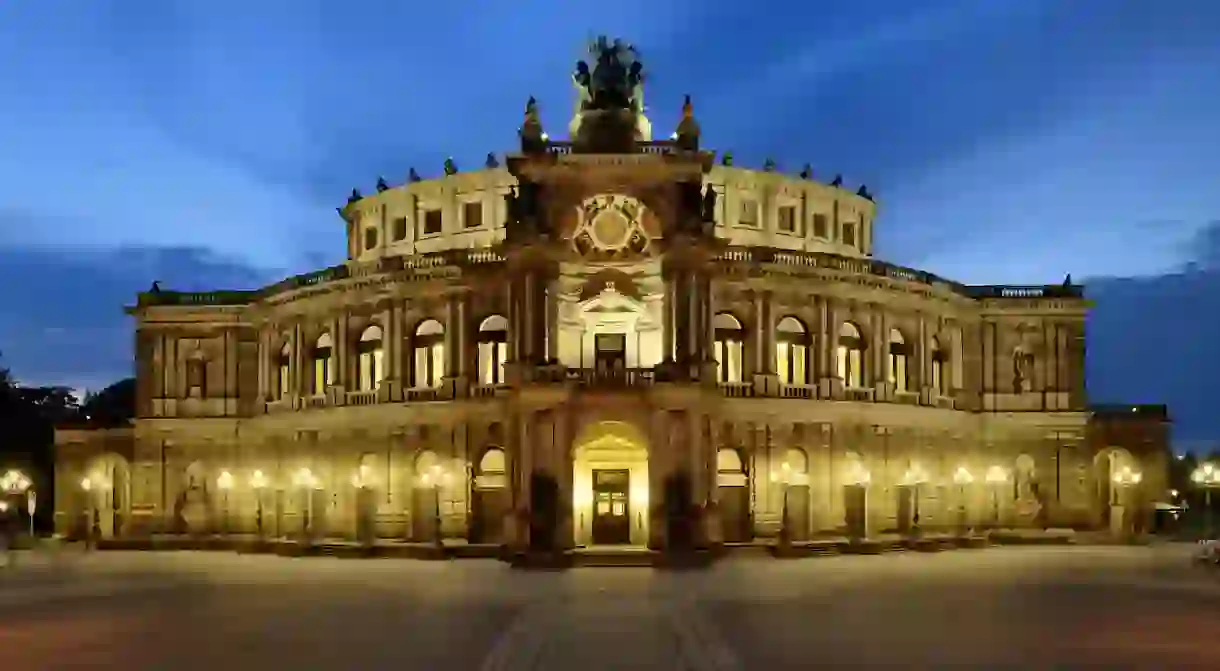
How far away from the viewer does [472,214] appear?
76.7 m

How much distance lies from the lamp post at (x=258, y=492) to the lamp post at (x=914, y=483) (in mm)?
33776

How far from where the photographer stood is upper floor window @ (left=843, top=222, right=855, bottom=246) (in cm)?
8132

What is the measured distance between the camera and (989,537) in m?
76.6

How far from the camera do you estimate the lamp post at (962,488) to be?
252ft

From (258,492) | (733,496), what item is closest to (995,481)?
(733,496)

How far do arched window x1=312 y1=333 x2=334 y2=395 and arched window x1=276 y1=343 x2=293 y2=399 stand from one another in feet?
6.14

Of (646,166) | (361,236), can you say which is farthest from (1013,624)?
(361,236)

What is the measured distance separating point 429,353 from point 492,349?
3.90 meters

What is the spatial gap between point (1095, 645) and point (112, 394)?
131 meters

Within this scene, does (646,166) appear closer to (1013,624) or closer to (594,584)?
(594,584)

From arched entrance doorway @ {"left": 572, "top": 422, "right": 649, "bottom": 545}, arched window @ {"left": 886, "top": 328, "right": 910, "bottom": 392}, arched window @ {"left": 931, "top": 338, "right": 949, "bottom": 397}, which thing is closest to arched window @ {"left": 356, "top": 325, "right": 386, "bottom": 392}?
arched entrance doorway @ {"left": 572, "top": 422, "right": 649, "bottom": 545}

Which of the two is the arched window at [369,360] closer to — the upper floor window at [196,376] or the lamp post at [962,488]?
the upper floor window at [196,376]

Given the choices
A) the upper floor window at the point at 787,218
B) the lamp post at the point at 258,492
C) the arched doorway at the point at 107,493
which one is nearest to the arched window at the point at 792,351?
the upper floor window at the point at 787,218

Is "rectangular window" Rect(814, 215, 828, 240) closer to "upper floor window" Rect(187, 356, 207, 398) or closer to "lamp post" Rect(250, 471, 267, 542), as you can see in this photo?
"lamp post" Rect(250, 471, 267, 542)
